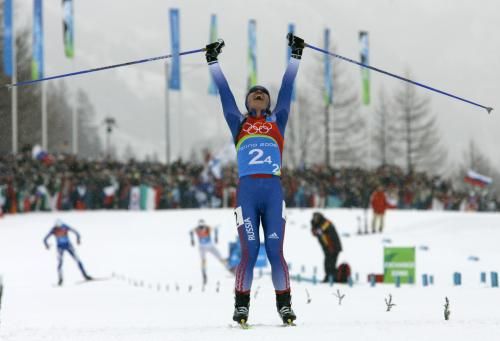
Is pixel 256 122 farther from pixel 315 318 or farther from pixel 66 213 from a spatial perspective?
pixel 66 213

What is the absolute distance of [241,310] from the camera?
284 inches

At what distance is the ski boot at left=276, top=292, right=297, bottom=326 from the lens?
7.09 metres

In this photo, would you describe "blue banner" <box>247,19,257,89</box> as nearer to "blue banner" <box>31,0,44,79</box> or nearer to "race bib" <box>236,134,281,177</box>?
"blue banner" <box>31,0,44,79</box>

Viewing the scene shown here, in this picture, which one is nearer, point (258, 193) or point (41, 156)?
point (258, 193)

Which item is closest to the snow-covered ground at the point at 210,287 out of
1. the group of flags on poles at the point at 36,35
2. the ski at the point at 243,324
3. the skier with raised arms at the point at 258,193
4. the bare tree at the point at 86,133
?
the ski at the point at 243,324

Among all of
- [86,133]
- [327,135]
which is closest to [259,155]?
[327,135]

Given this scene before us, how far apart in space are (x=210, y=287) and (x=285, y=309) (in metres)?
11.6

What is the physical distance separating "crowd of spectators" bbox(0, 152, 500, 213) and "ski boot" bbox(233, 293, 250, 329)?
90.5 ft

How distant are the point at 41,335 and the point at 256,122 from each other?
8.13 ft

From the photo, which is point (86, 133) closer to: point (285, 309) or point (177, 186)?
point (177, 186)

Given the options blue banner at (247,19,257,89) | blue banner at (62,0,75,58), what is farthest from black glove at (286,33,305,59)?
blue banner at (247,19,257,89)

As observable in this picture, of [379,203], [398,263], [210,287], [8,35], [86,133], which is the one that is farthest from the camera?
[86,133]

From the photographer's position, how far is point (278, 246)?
7207mm

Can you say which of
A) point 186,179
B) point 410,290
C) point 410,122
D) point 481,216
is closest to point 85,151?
point 410,122
